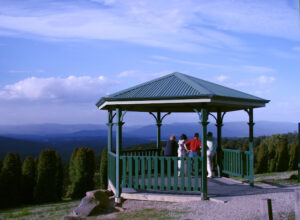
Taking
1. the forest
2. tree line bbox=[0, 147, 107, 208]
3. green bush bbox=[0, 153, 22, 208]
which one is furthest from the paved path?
green bush bbox=[0, 153, 22, 208]

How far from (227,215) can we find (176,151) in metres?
5.15

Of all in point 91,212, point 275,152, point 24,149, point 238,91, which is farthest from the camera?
point 24,149

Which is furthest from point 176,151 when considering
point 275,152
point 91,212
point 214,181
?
point 275,152

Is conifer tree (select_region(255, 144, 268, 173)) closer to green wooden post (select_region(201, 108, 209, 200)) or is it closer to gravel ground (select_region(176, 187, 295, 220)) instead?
gravel ground (select_region(176, 187, 295, 220))

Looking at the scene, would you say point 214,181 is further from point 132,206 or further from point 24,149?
point 24,149

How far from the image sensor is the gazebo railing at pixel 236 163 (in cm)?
1403

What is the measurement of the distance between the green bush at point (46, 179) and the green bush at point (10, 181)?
1.20 m

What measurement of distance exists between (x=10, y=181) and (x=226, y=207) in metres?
17.0

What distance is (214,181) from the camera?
47.4 ft

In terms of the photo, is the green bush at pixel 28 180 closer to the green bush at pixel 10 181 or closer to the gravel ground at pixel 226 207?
the green bush at pixel 10 181

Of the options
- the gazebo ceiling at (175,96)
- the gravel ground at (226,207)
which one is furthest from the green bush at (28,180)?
the gravel ground at (226,207)

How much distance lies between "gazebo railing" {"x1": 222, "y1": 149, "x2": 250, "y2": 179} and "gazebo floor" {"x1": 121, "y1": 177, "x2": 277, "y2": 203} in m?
0.61

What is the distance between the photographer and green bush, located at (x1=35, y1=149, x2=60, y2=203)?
24109mm

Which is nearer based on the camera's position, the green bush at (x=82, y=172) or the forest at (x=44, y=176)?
the forest at (x=44, y=176)
